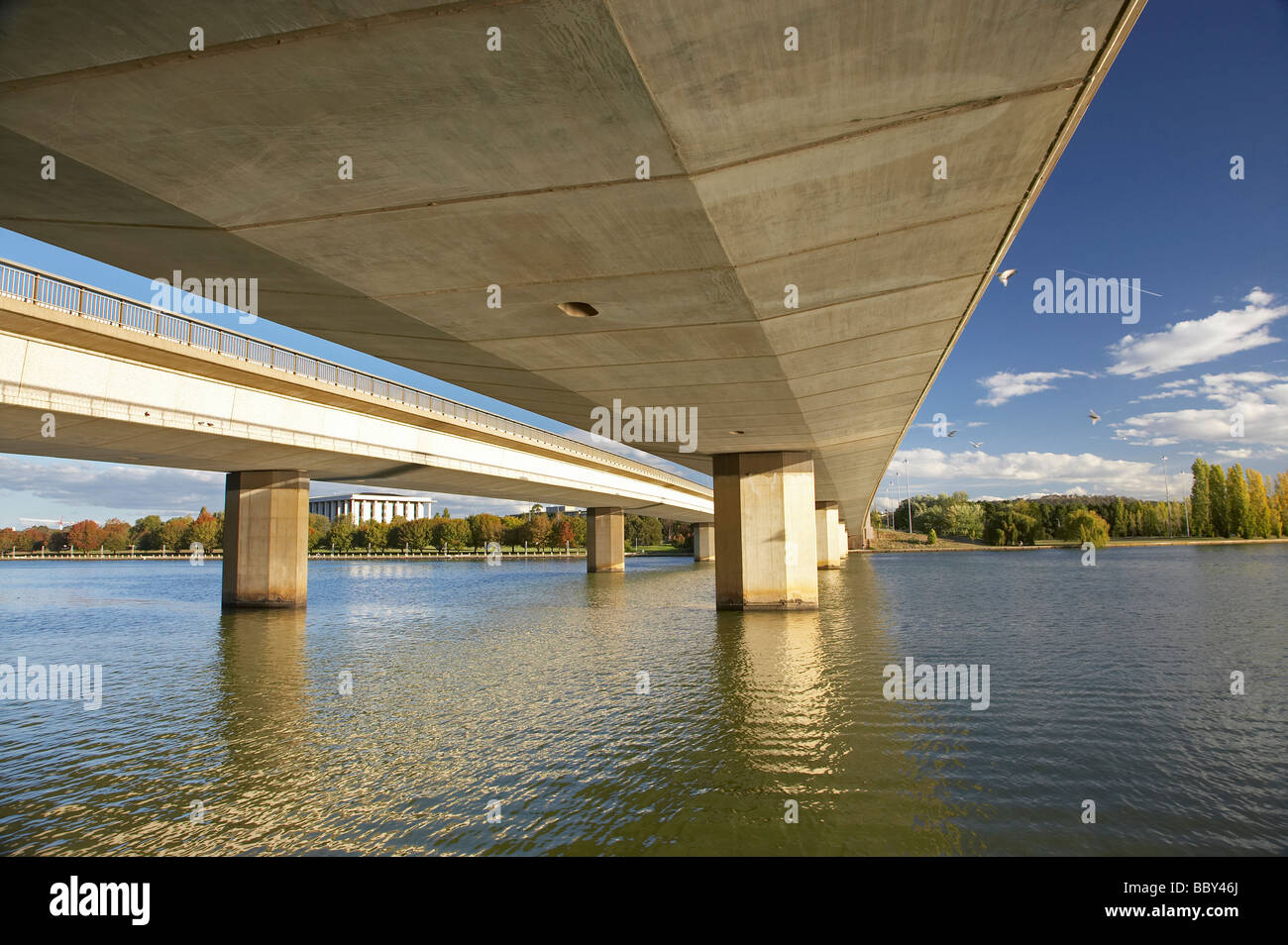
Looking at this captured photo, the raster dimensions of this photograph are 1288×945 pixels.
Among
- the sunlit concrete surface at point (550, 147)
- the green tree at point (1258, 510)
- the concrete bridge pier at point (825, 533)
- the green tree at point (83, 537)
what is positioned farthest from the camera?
the green tree at point (83, 537)

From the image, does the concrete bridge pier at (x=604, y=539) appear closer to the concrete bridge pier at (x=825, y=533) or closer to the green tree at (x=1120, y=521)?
the concrete bridge pier at (x=825, y=533)

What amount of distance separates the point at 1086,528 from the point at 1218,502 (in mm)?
20356

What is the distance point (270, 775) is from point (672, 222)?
25.4ft

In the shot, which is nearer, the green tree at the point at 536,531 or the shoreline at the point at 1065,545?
the shoreline at the point at 1065,545

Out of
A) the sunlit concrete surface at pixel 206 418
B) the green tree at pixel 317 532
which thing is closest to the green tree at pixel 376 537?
the green tree at pixel 317 532

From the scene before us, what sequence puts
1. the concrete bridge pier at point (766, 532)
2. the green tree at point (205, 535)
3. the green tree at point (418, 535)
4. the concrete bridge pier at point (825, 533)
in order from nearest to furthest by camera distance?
the concrete bridge pier at point (766, 532)
the concrete bridge pier at point (825, 533)
the green tree at point (205, 535)
the green tree at point (418, 535)

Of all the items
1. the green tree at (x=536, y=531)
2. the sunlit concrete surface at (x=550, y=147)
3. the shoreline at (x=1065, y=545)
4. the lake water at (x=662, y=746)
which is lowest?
the shoreline at (x=1065, y=545)

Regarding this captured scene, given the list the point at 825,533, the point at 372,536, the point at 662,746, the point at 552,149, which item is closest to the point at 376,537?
the point at 372,536

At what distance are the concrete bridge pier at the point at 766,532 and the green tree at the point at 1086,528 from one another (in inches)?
3643

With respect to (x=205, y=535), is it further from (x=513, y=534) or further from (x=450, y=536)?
(x=513, y=534)

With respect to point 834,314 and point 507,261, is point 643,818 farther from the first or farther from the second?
point 834,314

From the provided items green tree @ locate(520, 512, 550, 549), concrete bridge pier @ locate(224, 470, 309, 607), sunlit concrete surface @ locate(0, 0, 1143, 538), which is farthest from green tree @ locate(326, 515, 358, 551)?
sunlit concrete surface @ locate(0, 0, 1143, 538)

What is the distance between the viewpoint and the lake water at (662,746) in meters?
6.67
